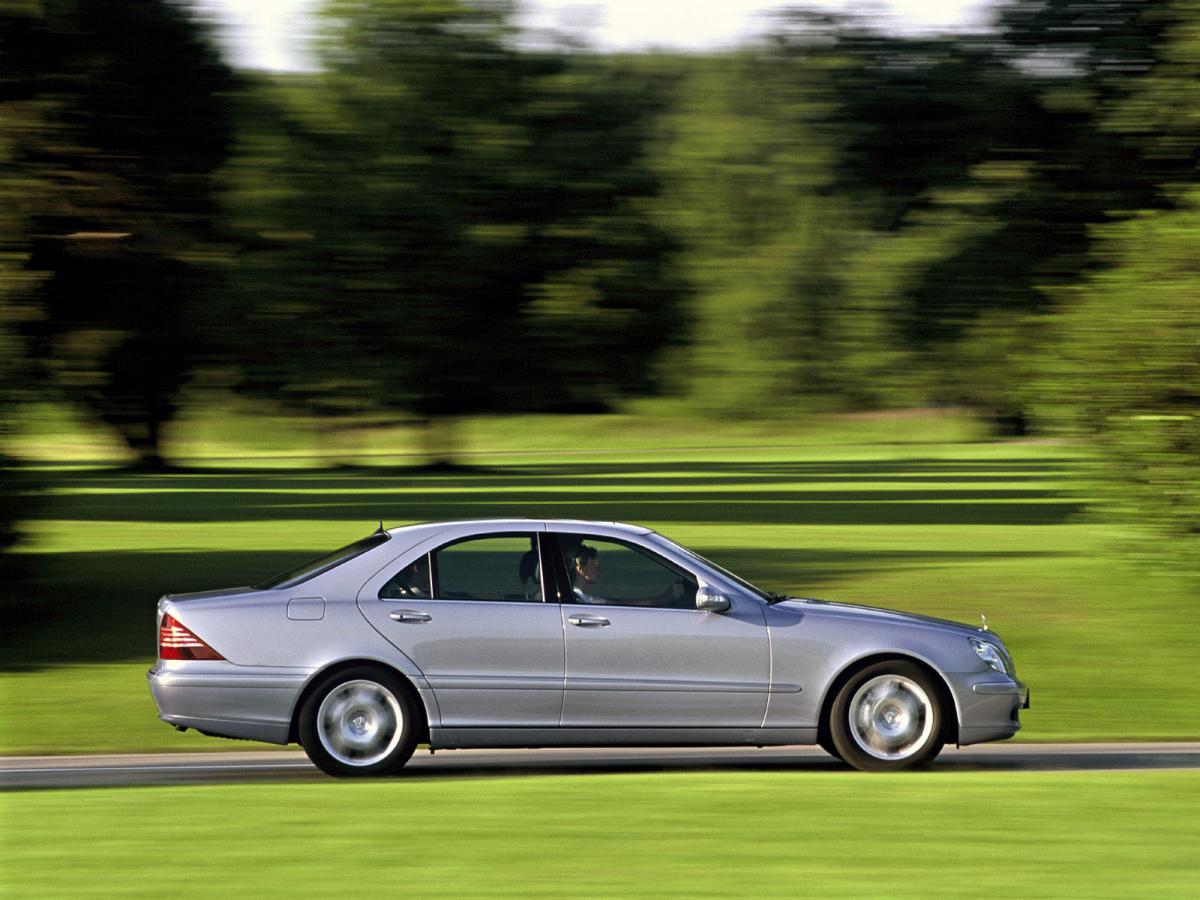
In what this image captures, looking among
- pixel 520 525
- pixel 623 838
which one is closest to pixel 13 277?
pixel 520 525

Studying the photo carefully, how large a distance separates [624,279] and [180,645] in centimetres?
2111

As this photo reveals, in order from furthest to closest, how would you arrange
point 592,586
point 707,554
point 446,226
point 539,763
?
1. point 446,226
2. point 707,554
3. point 539,763
4. point 592,586

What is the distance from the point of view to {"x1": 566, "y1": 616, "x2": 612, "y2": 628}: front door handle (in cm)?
930

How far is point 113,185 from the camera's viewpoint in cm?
1739

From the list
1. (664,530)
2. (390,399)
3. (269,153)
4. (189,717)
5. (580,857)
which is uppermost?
(269,153)

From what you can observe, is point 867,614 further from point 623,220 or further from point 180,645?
point 623,220

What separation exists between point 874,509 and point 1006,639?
1900 cm

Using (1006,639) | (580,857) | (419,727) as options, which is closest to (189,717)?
(419,727)

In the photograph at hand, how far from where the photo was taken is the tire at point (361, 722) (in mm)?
9164

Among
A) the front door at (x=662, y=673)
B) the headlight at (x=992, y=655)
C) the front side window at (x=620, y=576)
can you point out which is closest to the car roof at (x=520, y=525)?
the front side window at (x=620, y=576)

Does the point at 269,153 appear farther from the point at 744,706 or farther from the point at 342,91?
the point at 744,706

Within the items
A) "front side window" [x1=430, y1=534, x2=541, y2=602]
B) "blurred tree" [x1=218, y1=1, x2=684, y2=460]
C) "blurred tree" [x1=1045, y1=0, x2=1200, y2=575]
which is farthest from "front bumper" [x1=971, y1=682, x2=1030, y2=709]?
"blurred tree" [x1=218, y1=1, x2=684, y2=460]

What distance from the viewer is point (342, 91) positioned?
92.4ft

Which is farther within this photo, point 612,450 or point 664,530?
point 612,450
